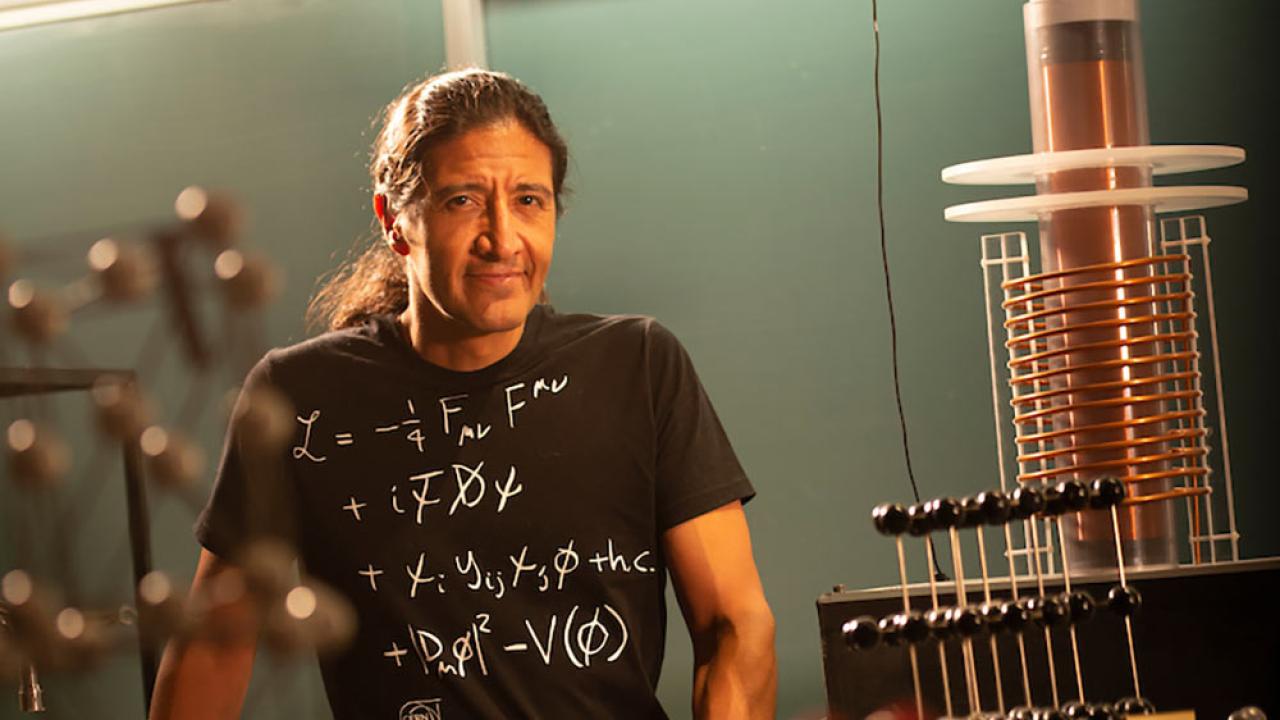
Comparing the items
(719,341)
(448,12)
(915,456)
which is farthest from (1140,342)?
(448,12)

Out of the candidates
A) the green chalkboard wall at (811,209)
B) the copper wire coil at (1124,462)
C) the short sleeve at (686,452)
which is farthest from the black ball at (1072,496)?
the green chalkboard wall at (811,209)

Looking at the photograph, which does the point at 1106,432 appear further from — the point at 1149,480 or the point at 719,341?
the point at 719,341

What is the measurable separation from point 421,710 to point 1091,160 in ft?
2.88

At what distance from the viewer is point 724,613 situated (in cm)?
147

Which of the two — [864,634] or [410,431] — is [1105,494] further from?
[410,431]

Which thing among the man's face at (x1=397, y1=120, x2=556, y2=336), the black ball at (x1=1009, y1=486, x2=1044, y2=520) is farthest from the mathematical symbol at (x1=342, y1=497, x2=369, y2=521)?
the black ball at (x1=1009, y1=486, x2=1044, y2=520)

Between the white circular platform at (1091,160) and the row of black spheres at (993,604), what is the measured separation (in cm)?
36

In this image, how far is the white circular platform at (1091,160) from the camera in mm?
1207

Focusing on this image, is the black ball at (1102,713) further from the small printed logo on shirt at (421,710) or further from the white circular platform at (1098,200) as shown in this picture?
the small printed logo on shirt at (421,710)

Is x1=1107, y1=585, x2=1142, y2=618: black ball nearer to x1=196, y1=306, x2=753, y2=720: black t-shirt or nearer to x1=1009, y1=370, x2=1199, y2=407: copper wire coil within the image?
x1=1009, y1=370, x2=1199, y2=407: copper wire coil

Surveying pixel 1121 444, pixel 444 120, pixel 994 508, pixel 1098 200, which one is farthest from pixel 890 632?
pixel 444 120

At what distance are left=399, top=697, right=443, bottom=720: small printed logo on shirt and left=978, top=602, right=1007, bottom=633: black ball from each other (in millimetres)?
663

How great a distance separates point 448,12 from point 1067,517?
50.0 inches

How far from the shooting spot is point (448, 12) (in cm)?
205
